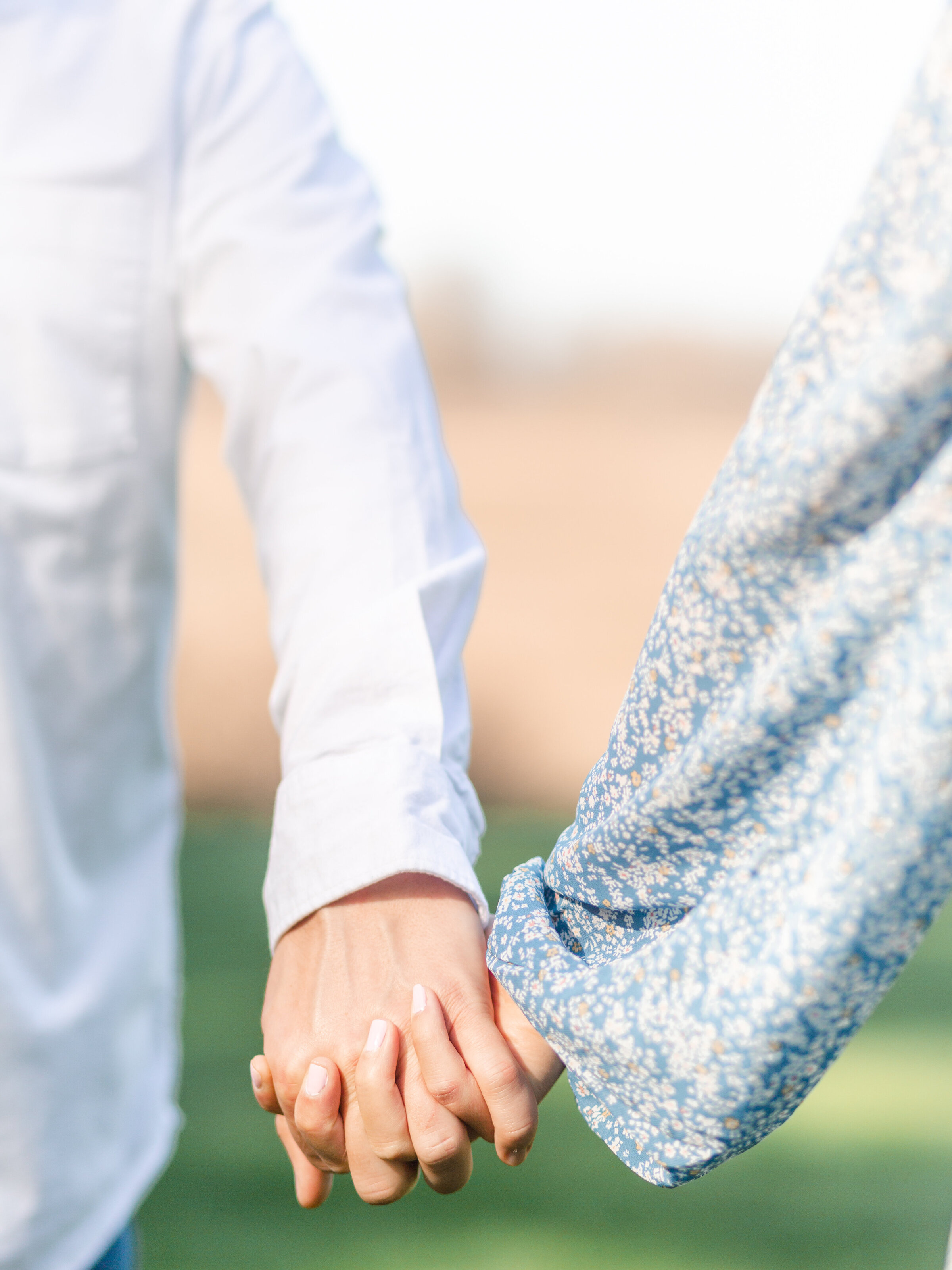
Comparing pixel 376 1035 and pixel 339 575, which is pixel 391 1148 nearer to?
pixel 376 1035

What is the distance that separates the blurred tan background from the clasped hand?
44cm

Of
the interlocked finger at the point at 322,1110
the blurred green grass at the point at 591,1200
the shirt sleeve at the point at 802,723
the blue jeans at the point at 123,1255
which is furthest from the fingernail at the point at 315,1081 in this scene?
the blurred green grass at the point at 591,1200

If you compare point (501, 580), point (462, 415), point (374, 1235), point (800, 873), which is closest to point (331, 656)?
point (800, 873)

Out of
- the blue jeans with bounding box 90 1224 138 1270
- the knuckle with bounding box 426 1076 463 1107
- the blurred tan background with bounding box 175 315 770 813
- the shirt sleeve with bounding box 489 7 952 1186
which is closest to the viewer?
the shirt sleeve with bounding box 489 7 952 1186

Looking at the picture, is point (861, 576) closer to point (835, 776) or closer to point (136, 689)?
point (835, 776)

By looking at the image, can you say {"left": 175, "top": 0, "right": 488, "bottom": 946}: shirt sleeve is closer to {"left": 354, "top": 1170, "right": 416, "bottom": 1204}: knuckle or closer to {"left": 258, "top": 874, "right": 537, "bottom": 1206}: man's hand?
{"left": 258, "top": 874, "right": 537, "bottom": 1206}: man's hand

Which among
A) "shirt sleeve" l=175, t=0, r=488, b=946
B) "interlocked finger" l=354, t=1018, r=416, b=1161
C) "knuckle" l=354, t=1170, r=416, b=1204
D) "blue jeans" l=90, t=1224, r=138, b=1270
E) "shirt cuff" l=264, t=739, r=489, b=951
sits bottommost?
"blue jeans" l=90, t=1224, r=138, b=1270

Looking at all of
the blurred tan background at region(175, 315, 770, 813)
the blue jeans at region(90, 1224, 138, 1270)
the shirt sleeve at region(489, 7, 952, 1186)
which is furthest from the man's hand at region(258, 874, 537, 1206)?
the blurred tan background at region(175, 315, 770, 813)

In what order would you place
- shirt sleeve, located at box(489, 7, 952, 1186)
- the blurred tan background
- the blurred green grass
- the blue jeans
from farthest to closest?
the blurred tan background → the blurred green grass → the blue jeans → shirt sleeve, located at box(489, 7, 952, 1186)

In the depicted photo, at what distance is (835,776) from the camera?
0.42m

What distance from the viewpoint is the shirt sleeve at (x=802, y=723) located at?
0.39 m

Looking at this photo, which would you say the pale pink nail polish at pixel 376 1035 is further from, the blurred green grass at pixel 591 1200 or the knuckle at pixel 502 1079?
the blurred green grass at pixel 591 1200

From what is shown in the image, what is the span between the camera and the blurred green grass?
193cm

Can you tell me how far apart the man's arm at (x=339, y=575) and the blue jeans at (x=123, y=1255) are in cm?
33
